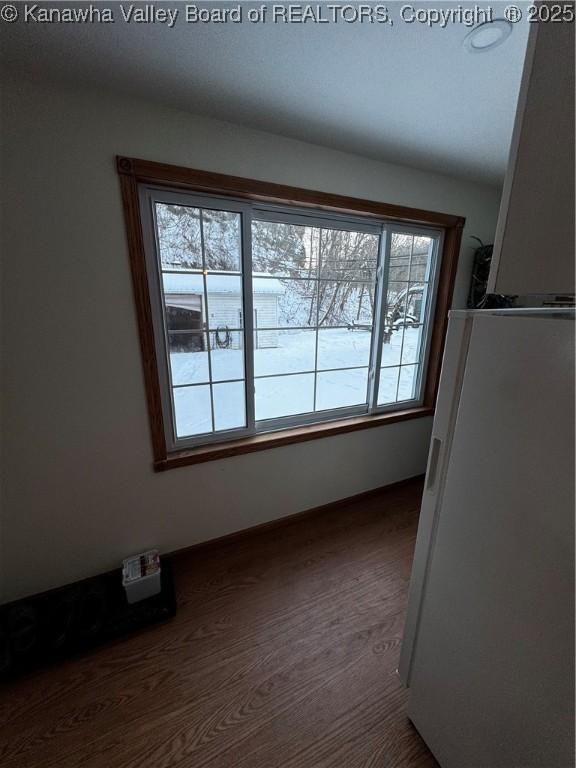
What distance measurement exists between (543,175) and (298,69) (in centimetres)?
94

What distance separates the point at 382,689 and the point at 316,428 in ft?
4.05

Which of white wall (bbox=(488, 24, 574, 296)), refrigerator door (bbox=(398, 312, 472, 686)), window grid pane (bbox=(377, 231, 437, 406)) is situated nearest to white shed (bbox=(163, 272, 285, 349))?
window grid pane (bbox=(377, 231, 437, 406))

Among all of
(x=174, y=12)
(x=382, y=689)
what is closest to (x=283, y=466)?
(x=382, y=689)

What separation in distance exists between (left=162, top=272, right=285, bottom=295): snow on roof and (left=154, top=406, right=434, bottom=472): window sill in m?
0.87

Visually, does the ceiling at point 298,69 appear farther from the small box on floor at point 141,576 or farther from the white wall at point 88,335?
the small box on floor at point 141,576

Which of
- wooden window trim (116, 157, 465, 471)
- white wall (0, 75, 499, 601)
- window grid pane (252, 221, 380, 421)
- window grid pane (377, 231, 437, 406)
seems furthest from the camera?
window grid pane (377, 231, 437, 406)

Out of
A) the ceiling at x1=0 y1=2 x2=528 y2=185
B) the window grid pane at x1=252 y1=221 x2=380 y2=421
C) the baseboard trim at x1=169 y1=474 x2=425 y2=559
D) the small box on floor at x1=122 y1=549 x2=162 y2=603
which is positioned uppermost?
the ceiling at x1=0 y1=2 x2=528 y2=185

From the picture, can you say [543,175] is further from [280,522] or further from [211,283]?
[280,522]

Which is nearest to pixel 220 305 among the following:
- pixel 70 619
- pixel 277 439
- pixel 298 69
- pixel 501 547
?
pixel 277 439

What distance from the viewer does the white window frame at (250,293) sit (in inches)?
55.1

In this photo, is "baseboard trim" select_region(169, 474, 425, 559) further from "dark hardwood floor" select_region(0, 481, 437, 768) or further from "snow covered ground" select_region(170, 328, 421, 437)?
"snow covered ground" select_region(170, 328, 421, 437)

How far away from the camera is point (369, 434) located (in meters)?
2.18

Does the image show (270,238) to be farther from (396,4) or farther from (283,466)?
(283,466)

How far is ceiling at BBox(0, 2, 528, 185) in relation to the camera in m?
0.89
